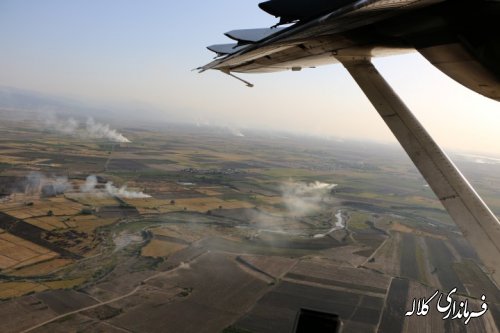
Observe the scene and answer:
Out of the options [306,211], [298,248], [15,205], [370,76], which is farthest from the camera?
[306,211]

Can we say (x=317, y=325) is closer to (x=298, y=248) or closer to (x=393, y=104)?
(x=393, y=104)

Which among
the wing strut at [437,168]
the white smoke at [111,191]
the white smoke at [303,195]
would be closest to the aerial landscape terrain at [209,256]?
the white smoke at [111,191]

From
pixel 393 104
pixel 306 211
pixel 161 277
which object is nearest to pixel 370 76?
pixel 393 104

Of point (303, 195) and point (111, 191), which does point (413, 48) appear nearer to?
point (111, 191)

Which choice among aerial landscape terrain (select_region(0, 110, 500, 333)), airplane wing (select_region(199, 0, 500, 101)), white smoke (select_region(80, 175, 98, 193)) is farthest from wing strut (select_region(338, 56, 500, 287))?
white smoke (select_region(80, 175, 98, 193))

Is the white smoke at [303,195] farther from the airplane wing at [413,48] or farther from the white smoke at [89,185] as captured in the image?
the airplane wing at [413,48]

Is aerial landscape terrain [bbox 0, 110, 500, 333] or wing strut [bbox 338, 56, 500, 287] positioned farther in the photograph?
aerial landscape terrain [bbox 0, 110, 500, 333]

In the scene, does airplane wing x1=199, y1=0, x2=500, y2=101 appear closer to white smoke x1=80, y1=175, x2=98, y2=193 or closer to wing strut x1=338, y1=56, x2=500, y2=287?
wing strut x1=338, y1=56, x2=500, y2=287
